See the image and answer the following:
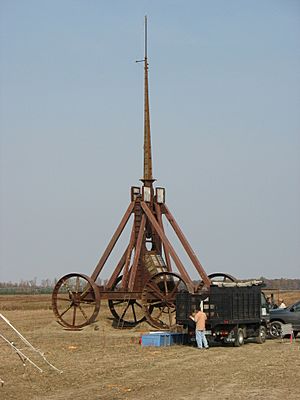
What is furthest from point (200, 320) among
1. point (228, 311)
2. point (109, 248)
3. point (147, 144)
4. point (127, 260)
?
point (147, 144)

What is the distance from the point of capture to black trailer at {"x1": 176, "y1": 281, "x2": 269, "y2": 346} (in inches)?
1006

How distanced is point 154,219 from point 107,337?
6.54 metres

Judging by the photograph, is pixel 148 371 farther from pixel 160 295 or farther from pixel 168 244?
pixel 168 244

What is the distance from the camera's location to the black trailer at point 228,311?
25562mm

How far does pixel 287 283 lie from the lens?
511ft

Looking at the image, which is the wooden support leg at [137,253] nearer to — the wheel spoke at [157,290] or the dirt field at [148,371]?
the wheel spoke at [157,290]

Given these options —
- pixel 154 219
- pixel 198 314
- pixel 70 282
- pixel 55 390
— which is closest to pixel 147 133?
pixel 154 219

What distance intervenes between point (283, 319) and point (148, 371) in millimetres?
12253

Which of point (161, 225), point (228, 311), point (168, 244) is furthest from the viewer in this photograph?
point (161, 225)

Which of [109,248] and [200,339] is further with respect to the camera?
[109,248]

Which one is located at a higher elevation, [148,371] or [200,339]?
[200,339]

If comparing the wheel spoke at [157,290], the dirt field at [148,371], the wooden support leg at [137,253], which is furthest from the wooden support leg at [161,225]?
the dirt field at [148,371]

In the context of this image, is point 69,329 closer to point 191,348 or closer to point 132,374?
point 191,348

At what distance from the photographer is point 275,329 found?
29.7 m
